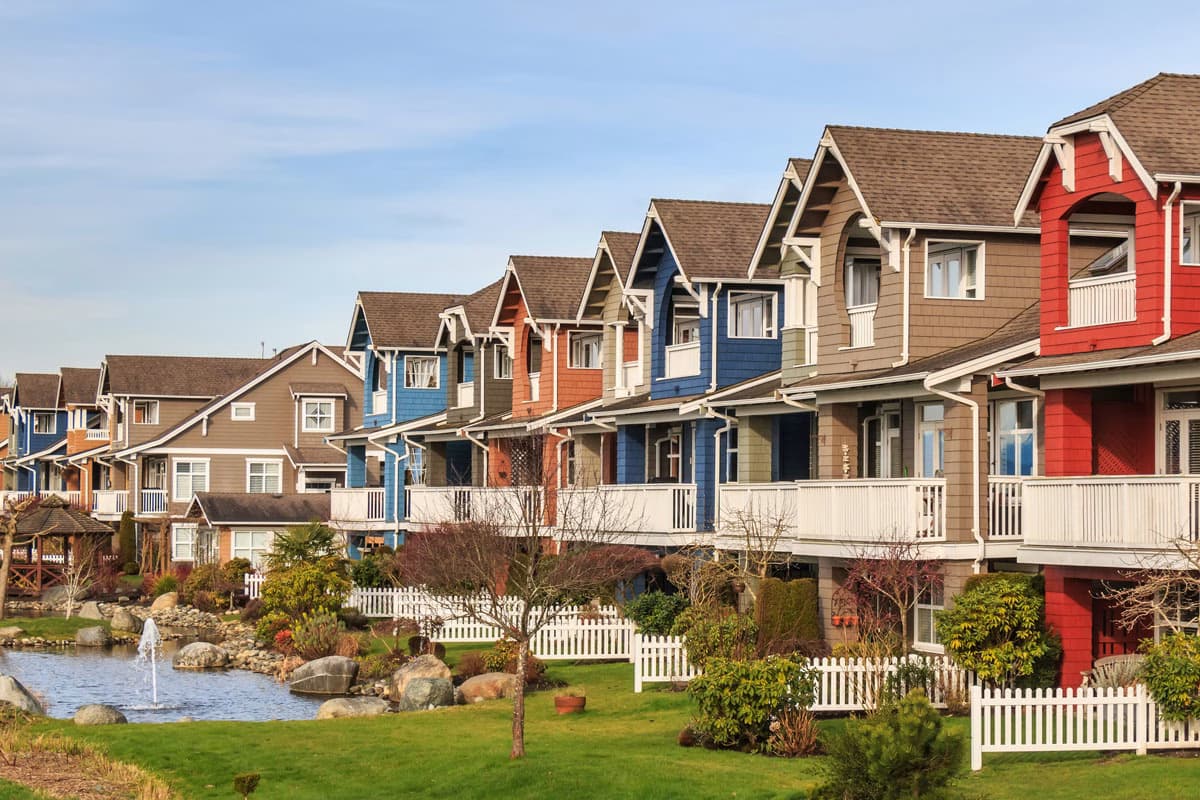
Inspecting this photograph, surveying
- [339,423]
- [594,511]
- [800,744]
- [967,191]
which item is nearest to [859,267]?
[967,191]

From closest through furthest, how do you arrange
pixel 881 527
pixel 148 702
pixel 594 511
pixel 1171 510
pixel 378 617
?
1. pixel 1171 510
2. pixel 881 527
3. pixel 148 702
4. pixel 594 511
5. pixel 378 617

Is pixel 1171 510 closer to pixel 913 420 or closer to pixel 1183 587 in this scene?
pixel 1183 587

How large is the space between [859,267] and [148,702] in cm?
1773

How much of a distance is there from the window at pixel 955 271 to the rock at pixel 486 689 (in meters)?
10.9

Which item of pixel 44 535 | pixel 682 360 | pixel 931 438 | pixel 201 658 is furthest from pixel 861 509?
pixel 44 535

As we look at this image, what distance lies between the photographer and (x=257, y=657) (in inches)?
1785

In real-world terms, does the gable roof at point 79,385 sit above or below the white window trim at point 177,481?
above

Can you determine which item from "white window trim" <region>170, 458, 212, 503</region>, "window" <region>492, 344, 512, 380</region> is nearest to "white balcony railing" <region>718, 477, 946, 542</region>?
"window" <region>492, 344, 512, 380</region>

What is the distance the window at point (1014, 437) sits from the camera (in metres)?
30.6

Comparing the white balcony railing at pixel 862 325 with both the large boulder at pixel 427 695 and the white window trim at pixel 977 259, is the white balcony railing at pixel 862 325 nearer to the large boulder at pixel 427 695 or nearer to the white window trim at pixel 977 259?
the white window trim at pixel 977 259

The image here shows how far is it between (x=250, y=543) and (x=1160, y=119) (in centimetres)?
4811

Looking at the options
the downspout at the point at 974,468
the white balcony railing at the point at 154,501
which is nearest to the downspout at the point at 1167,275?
the downspout at the point at 974,468

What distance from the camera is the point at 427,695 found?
32.5 m

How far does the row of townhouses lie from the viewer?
87.3ft
